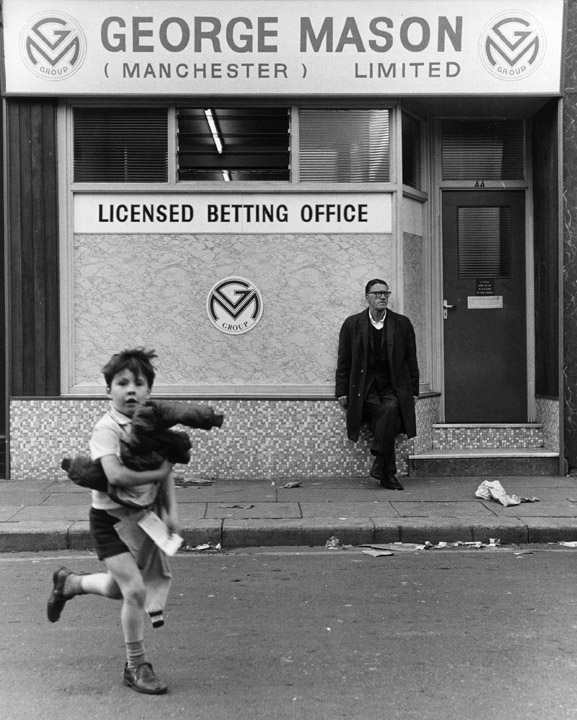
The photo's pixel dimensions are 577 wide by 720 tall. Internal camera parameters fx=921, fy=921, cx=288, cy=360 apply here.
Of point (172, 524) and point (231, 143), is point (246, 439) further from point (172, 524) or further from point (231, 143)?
point (172, 524)

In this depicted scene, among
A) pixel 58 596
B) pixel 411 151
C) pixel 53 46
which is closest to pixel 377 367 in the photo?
pixel 411 151

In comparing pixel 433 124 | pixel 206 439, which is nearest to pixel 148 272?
pixel 206 439

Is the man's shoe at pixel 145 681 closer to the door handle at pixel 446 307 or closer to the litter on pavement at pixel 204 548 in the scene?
the litter on pavement at pixel 204 548

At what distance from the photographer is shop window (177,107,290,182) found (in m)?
9.72

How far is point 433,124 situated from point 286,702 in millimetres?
7844

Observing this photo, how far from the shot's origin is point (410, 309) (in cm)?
1005

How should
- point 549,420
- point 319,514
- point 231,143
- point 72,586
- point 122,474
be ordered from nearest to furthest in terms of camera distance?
point 122,474
point 72,586
point 319,514
point 231,143
point 549,420

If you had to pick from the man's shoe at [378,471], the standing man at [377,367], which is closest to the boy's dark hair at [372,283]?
the standing man at [377,367]

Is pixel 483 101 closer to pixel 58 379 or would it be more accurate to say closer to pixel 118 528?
pixel 58 379

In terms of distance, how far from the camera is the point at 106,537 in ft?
13.3

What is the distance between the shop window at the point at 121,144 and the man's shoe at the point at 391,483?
3889 mm

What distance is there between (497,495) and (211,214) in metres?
4.11

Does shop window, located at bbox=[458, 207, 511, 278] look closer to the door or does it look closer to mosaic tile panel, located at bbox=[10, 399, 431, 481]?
the door

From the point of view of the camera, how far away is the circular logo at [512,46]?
9.52 meters
